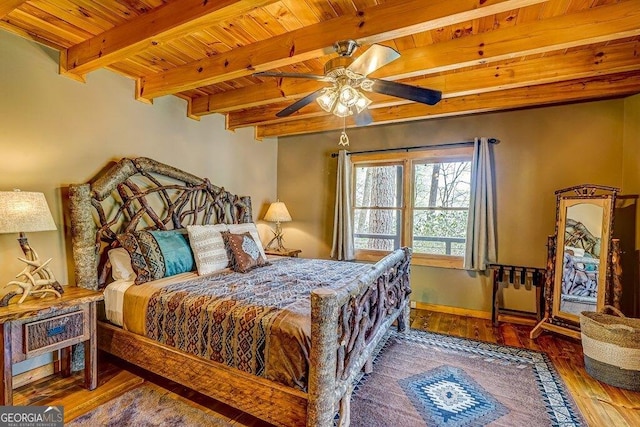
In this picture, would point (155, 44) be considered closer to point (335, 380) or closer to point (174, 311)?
point (174, 311)

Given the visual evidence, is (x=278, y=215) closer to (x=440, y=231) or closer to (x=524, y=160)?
(x=440, y=231)

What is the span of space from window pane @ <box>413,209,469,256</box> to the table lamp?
12.5 feet

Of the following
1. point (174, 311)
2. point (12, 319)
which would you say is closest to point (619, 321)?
point (174, 311)

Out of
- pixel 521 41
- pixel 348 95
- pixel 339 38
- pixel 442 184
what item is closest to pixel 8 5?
pixel 339 38

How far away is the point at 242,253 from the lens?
311cm

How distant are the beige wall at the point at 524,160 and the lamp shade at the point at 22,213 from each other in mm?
3556

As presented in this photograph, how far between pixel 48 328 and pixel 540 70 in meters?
4.16

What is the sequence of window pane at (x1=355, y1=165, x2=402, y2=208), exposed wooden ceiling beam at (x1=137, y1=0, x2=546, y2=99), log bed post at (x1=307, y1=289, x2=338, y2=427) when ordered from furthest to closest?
window pane at (x1=355, y1=165, x2=402, y2=208) → exposed wooden ceiling beam at (x1=137, y1=0, x2=546, y2=99) → log bed post at (x1=307, y1=289, x2=338, y2=427)

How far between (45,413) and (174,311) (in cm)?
87

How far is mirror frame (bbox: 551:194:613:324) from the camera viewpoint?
2922mm

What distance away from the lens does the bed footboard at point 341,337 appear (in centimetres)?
161

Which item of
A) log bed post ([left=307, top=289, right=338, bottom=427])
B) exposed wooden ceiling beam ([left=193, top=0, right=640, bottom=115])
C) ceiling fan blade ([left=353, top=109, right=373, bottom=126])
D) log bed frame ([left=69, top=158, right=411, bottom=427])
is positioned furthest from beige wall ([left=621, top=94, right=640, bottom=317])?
log bed post ([left=307, top=289, right=338, bottom=427])

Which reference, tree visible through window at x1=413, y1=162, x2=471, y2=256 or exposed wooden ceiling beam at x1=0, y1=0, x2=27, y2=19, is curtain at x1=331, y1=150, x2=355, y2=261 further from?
exposed wooden ceiling beam at x1=0, y1=0, x2=27, y2=19

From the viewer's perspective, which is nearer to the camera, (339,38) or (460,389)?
(339,38)
